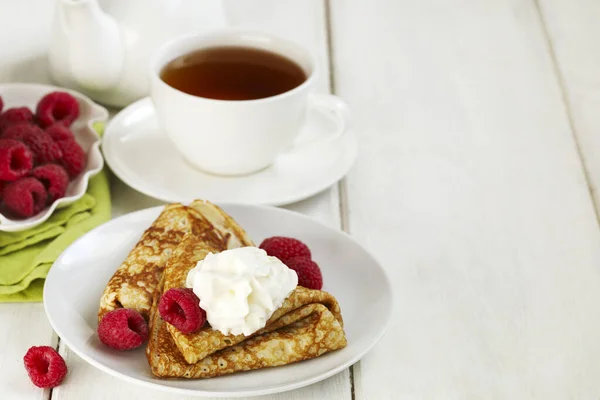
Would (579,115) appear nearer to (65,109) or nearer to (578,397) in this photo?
(578,397)

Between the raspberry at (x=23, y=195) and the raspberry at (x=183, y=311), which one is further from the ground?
the raspberry at (x=183, y=311)

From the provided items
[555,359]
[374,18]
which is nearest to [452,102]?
[374,18]

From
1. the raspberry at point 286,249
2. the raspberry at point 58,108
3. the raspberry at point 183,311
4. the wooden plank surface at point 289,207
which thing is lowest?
the wooden plank surface at point 289,207

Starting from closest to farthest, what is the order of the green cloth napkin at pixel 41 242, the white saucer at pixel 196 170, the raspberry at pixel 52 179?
the green cloth napkin at pixel 41 242
the raspberry at pixel 52 179
the white saucer at pixel 196 170

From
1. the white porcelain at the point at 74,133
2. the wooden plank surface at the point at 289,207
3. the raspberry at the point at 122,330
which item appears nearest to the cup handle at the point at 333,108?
the wooden plank surface at the point at 289,207

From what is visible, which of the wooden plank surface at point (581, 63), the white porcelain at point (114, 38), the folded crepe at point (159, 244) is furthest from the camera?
the wooden plank surface at point (581, 63)

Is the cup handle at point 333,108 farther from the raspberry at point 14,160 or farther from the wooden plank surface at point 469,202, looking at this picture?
the raspberry at point 14,160

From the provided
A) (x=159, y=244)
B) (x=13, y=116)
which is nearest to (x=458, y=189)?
(x=159, y=244)
